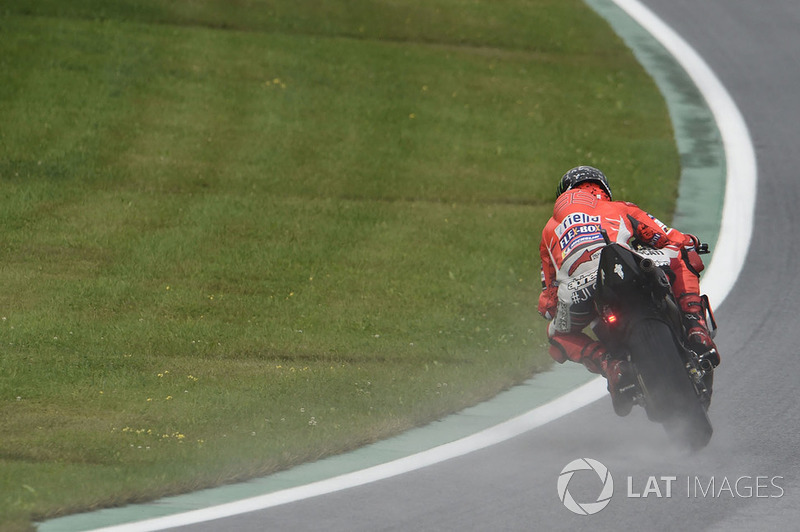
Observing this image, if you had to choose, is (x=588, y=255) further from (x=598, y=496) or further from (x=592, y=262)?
(x=598, y=496)

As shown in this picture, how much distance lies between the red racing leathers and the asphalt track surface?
1.85 ft

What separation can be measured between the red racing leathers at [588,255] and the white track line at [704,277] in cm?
61

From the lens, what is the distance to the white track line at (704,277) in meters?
6.61

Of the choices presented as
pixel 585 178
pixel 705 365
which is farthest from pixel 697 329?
pixel 585 178

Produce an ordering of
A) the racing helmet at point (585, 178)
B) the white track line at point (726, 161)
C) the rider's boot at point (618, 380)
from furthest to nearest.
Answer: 1. the white track line at point (726, 161)
2. the racing helmet at point (585, 178)
3. the rider's boot at point (618, 380)

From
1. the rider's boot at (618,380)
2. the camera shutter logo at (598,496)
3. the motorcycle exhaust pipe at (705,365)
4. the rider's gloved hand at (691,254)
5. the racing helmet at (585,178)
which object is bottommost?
the camera shutter logo at (598,496)

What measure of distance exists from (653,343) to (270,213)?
6.24m

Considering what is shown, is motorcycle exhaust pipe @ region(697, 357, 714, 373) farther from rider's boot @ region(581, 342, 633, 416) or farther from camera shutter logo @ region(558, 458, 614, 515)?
camera shutter logo @ region(558, 458, 614, 515)

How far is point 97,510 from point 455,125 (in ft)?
31.2

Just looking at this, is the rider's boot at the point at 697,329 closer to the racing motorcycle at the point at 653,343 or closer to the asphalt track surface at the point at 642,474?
the racing motorcycle at the point at 653,343

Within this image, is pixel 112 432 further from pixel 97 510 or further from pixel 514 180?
pixel 514 180

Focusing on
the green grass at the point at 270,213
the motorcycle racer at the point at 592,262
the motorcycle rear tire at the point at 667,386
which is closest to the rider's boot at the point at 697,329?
the motorcycle racer at the point at 592,262

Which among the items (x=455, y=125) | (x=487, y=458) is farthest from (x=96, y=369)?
(x=455, y=125)

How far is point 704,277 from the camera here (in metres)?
11.1
